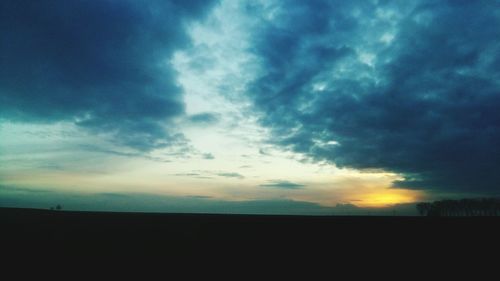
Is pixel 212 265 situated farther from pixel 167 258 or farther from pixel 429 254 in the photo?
pixel 429 254

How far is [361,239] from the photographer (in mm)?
23453

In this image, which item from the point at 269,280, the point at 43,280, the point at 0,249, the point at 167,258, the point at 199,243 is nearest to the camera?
the point at 43,280

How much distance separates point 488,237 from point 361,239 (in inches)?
420

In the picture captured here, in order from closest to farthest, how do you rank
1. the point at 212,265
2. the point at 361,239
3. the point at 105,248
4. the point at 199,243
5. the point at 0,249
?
the point at 212,265
the point at 0,249
the point at 105,248
the point at 199,243
the point at 361,239

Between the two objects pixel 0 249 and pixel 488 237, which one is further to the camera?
pixel 488 237

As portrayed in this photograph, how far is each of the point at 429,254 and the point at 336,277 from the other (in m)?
8.50

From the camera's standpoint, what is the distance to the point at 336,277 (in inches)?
503

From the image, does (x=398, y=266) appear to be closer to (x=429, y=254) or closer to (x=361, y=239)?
(x=429, y=254)

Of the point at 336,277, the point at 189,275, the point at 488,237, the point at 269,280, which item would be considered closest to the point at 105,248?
the point at 189,275

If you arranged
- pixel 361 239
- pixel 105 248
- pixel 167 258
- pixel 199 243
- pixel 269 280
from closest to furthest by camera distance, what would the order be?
1. pixel 269 280
2. pixel 167 258
3. pixel 105 248
4. pixel 199 243
5. pixel 361 239

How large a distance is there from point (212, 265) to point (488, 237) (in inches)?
925

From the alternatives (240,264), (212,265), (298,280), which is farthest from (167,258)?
(298,280)

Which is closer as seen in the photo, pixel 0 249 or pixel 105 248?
pixel 0 249

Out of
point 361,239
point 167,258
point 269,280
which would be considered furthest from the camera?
point 361,239
